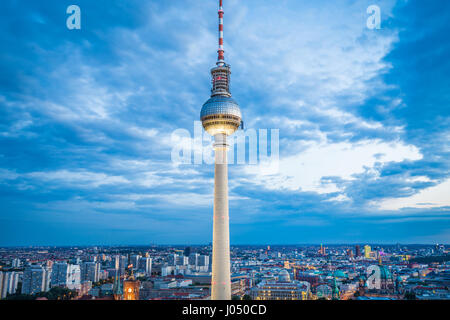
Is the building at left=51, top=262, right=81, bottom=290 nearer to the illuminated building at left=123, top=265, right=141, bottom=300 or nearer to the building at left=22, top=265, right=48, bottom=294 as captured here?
the building at left=22, top=265, right=48, bottom=294

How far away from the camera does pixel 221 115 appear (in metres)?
40.4

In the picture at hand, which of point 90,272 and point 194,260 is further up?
point 90,272

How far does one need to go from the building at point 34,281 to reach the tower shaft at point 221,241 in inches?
1480

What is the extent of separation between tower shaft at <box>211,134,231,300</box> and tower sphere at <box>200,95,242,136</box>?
420 centimetres

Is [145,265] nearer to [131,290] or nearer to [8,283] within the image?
[131,290]

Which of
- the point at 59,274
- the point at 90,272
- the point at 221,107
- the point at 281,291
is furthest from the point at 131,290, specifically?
the point at 221,107

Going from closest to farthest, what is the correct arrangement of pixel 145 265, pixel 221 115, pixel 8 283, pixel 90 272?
pixel 221 115 < pixel 8 283 < pixel 90 272 < pixel 145 265

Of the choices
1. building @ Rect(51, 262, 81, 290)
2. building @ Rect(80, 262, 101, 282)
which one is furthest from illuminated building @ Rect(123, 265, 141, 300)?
building @ Rect(80, 262, 101, 282)

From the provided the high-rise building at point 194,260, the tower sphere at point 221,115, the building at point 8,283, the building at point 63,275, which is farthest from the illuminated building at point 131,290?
the high-rise building at point 194,260

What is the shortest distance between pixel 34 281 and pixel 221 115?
4484 cm

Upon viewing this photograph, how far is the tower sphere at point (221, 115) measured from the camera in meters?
40.6

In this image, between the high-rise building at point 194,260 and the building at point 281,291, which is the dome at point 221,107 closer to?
the building at point 281,291

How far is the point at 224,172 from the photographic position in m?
38.7
